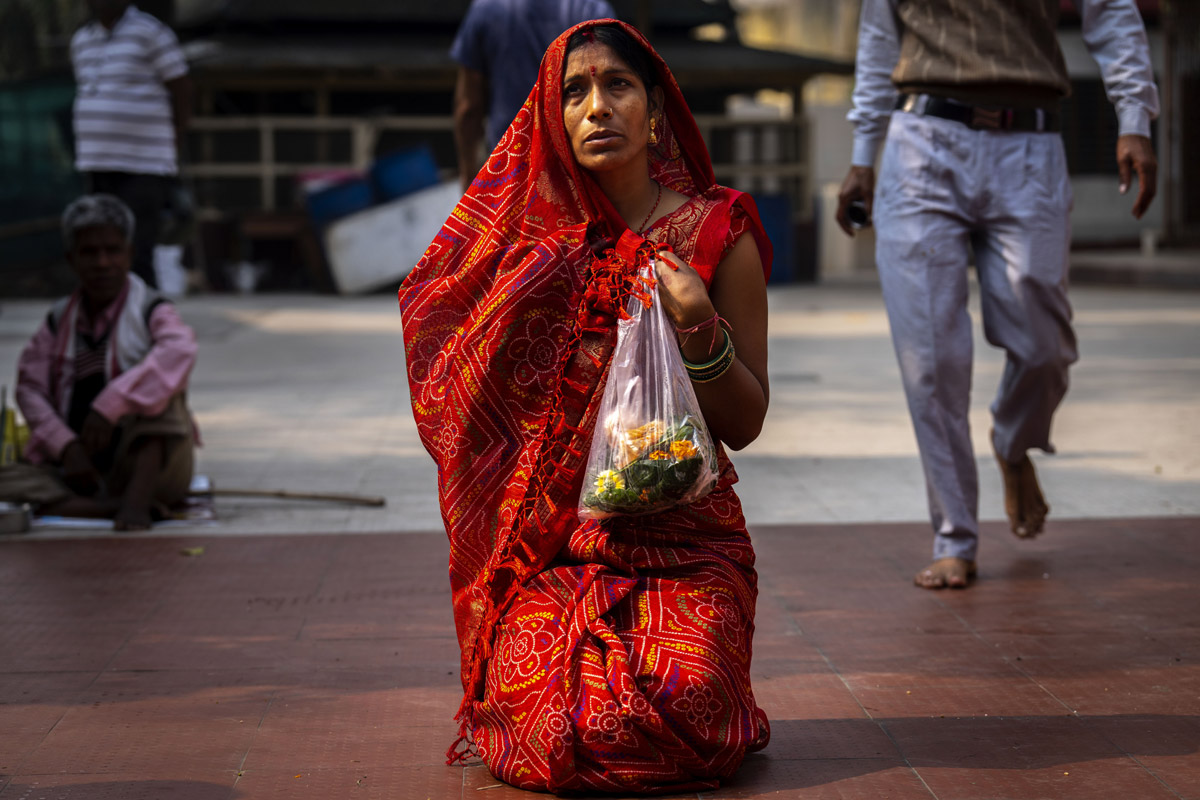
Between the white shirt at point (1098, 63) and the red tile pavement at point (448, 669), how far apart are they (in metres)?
1.33

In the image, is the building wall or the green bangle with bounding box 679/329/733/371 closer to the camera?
the green bangle with bounding box 679/329/733/371

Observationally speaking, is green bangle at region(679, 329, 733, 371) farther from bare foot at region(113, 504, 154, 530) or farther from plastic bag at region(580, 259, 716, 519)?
bare foot at region(113, 504, 154, 530)

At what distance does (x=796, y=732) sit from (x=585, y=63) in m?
1.44

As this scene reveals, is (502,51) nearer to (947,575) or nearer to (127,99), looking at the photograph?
(127,99)

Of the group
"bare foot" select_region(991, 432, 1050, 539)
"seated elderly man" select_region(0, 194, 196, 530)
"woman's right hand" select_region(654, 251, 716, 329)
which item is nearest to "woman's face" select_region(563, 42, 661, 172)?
"woman's right hand" select_region(654, 251, 716, 329)

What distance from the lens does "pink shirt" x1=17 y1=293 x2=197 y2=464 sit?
18.0 feet

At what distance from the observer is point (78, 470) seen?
558 cm

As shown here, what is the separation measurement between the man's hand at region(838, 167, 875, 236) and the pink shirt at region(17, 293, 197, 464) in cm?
226

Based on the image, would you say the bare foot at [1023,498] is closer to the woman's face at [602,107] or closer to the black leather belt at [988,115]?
the black leather belt at [988,115]

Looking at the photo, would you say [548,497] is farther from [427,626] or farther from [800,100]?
[800,100]

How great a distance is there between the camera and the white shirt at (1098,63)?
4676 millimetres

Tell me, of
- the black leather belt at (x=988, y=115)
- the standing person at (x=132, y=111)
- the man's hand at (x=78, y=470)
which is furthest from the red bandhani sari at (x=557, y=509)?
the standing person at (x=132, y=111)

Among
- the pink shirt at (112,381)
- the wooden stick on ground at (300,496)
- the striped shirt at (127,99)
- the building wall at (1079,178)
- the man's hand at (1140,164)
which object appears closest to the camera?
the man's hand at (1140,164)

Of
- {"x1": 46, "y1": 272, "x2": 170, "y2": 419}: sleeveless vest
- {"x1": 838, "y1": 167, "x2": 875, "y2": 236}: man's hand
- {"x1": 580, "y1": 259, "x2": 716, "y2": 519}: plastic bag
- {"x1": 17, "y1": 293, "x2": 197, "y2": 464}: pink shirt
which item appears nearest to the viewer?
{"x1": 580, "y1": 259, "x2": 716, "y2": 519}: plastic bag
